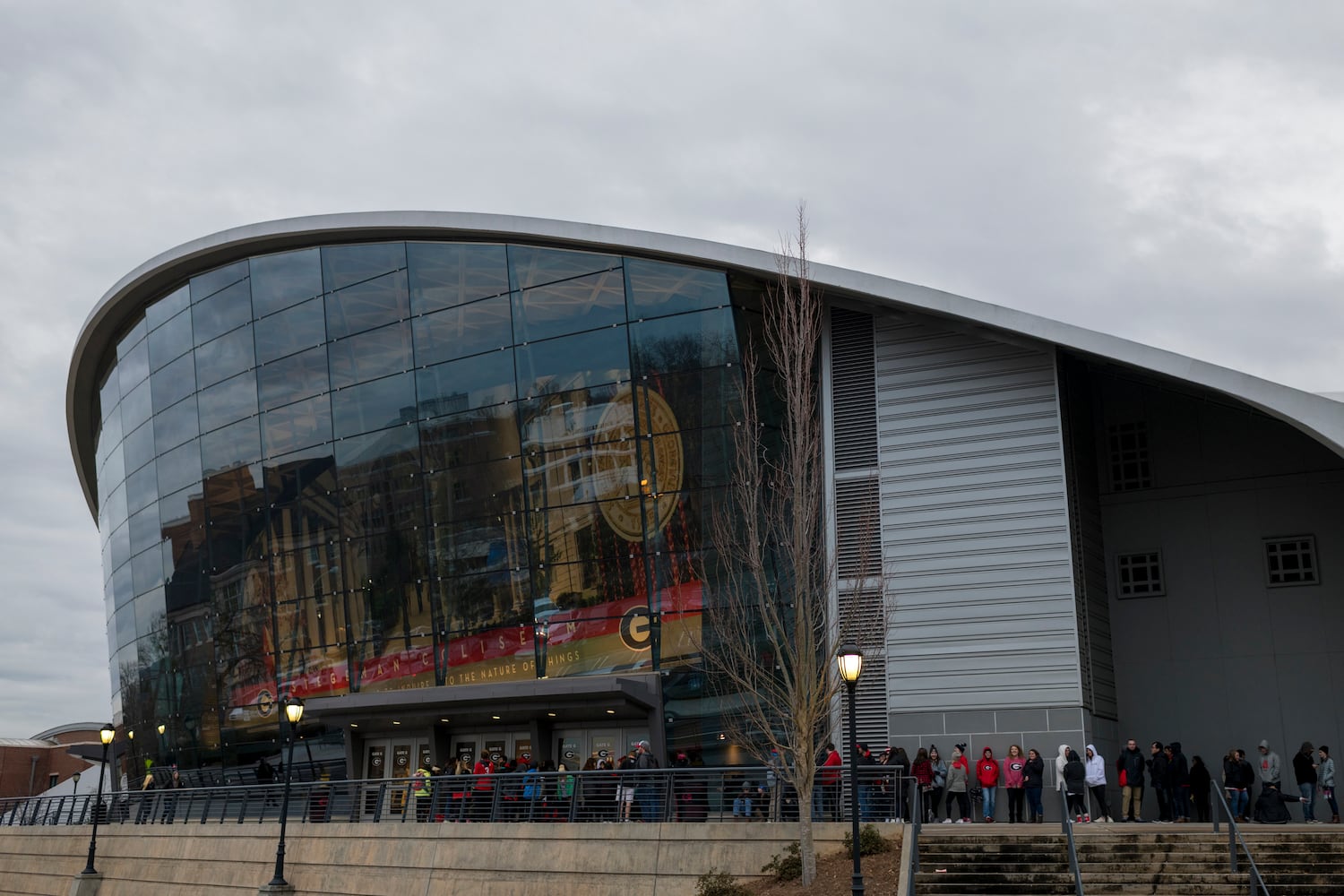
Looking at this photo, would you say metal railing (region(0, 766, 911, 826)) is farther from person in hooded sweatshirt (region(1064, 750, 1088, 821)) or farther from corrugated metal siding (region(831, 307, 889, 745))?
corrugated metal siding (region(831, 307, 889, 745))

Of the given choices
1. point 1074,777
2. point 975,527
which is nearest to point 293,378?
point 975,527

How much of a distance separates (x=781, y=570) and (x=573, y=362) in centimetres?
799

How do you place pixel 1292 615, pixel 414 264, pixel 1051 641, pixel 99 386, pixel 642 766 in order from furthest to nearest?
pixel 99 386 < pixel 414 264 < pixel 1292 615 < pixel 1051 641 < pixel 642 766

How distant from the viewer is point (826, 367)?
2969cm

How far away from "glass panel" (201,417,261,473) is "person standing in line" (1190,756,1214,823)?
2684 centimetres

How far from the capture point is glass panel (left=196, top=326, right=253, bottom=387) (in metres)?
38.5

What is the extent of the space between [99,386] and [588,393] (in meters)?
28.0

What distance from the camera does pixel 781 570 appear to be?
26844 mm

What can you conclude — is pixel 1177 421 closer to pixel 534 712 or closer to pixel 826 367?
pixel 826 367

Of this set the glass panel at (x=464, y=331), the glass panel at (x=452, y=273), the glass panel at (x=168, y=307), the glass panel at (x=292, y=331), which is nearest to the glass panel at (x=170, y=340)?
the glass panel at (x=168, y=307)

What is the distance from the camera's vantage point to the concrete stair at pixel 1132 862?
53.6 feet

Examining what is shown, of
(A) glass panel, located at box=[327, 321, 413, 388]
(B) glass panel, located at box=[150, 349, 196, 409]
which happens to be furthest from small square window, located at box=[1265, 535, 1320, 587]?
(B) glass panel, located at box=[150, 349, 196, 409]

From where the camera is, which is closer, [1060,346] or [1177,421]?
[1060,346]

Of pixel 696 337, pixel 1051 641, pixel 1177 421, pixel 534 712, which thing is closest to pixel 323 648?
pixel 534 712
